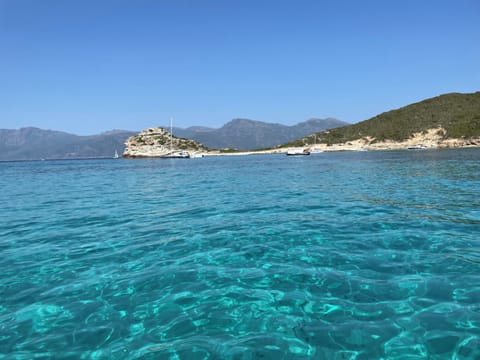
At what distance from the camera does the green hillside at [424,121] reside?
439 ft

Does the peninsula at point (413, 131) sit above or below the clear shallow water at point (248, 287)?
above

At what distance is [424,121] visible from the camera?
15238cm

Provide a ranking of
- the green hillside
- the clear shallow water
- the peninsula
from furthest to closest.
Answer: the green hillside < the peninsula < the clear shallow water

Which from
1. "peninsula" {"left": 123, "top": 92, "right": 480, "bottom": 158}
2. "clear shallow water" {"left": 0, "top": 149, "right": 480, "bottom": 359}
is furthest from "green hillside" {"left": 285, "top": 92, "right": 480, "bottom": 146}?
"clear shallow water" {"left": 0, "top": 149, "right": 480, "bottom": 359}

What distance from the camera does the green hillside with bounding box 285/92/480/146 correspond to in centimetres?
13375

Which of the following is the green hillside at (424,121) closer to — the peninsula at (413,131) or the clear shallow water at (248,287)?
the peninsula at (413,131)

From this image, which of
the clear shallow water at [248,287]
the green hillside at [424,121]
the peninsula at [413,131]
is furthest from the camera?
the green hillside at [424,121]

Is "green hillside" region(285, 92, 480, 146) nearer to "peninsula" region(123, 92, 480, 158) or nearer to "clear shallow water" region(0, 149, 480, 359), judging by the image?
"peninsula" region(123, 92, 480, 158)

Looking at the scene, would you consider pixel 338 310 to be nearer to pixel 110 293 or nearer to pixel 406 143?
pixel 110 293

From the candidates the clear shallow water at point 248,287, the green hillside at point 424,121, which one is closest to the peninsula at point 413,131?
the green hillside at point 424,121

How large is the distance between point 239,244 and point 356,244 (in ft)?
14.6

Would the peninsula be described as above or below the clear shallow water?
above

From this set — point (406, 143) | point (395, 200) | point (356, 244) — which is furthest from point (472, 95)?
point (356, 244)

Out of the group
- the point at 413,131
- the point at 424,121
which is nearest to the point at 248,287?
the point at 413,131
